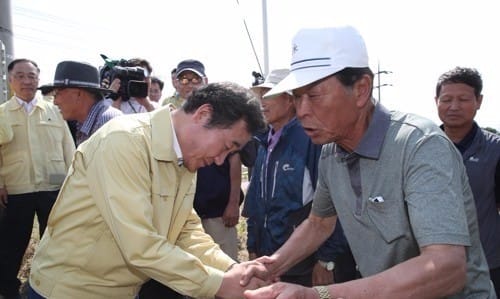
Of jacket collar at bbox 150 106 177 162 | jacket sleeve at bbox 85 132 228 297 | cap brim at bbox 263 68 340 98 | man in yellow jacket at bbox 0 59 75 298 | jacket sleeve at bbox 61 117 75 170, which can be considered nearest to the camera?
cap brim at bbox 263 68 340 98

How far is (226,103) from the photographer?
217 centimetres

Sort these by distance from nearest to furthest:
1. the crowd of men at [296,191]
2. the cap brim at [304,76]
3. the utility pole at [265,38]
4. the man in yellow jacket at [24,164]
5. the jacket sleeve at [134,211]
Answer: the crowd of men at [296,191] < the cap brim at [304,76] < the jacket sleeve at [134,211] < the man in yellow jacket at [24,164] < the utility pole at [265,38]

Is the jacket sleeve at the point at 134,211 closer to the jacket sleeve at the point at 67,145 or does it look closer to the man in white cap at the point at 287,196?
the man in white cap at the point at 287,196

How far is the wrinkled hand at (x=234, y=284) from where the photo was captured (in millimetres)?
2223

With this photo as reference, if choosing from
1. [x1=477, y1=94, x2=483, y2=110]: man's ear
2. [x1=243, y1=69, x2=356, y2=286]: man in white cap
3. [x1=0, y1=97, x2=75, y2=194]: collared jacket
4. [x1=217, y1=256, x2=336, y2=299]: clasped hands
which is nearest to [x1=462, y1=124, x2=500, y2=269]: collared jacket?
[x1=477, y1=94, x2=483, y2=110]: man's ear

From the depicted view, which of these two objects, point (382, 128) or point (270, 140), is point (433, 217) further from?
point (270, 140)

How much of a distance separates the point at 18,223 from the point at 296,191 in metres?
3.09

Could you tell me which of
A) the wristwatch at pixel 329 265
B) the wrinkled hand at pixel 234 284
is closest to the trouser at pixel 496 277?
the wristwatch at pixel 329 265

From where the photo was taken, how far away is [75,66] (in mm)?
3293

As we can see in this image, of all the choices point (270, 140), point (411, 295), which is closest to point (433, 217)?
point (411, 295)

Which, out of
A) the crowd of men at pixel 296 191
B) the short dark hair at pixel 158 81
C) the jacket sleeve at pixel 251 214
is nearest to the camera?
the crowd of men at pixel 296 191

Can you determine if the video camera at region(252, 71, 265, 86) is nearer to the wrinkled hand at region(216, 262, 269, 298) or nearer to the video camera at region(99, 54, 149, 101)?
the video camera at region(99, 54, 149, 101)

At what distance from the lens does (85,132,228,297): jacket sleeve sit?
6.47ft

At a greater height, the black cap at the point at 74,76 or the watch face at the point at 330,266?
the black cap at the point at 74,76
